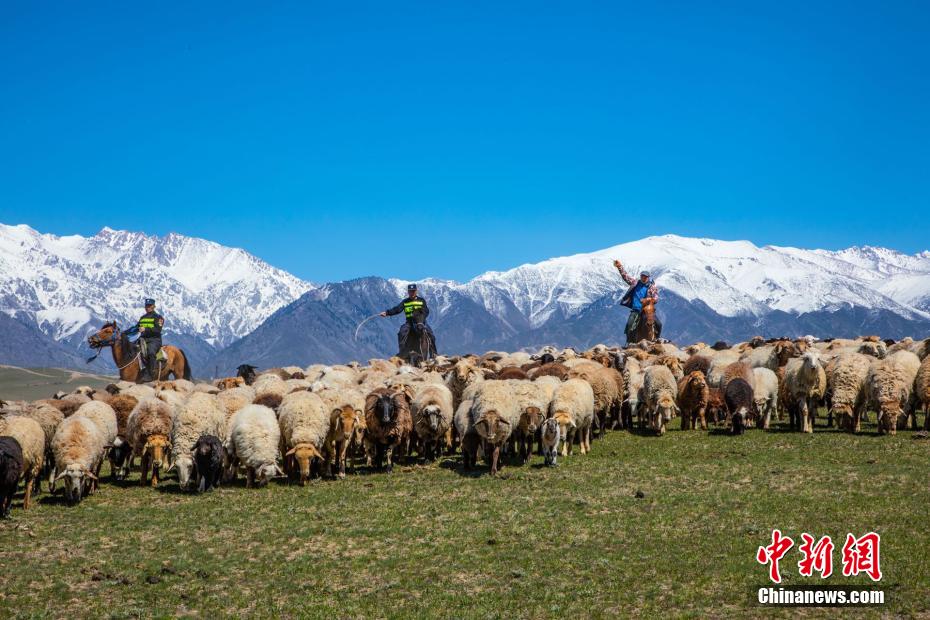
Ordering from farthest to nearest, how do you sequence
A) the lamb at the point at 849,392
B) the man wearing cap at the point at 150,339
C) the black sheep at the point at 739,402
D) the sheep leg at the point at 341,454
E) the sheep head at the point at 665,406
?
the man wearing cap at the point at 150,339
the sheep head at the point at 665,406
the black sheep at the point at 739,402
the lamb at the point at 849,392
the sheep leg at the point at 341,454

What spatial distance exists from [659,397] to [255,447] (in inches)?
482

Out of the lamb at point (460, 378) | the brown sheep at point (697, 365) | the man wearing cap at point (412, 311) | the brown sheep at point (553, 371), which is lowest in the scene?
the lamb at point (460, 378)

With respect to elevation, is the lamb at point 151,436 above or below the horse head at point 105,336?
below

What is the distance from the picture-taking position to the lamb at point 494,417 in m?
19.8

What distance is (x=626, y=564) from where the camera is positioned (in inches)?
509

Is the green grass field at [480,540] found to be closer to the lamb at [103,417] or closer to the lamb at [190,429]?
the lamb at [190,429]

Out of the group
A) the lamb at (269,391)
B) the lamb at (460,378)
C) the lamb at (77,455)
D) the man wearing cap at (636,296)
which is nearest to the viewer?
the lamb at (77,455)

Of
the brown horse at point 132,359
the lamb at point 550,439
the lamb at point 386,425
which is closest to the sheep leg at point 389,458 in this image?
the lamb at point 386,425

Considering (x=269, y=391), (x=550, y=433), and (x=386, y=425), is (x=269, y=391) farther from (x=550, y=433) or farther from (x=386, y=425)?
(x=550, y=433)

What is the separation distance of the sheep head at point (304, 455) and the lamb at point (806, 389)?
1384 cm

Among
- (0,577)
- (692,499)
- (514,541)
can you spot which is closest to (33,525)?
(0,577)

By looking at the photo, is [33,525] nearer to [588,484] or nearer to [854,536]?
[588,484]

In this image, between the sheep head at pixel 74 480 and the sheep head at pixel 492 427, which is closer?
the sheep head at pixel 74 480

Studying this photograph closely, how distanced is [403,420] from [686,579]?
10.3 meters
